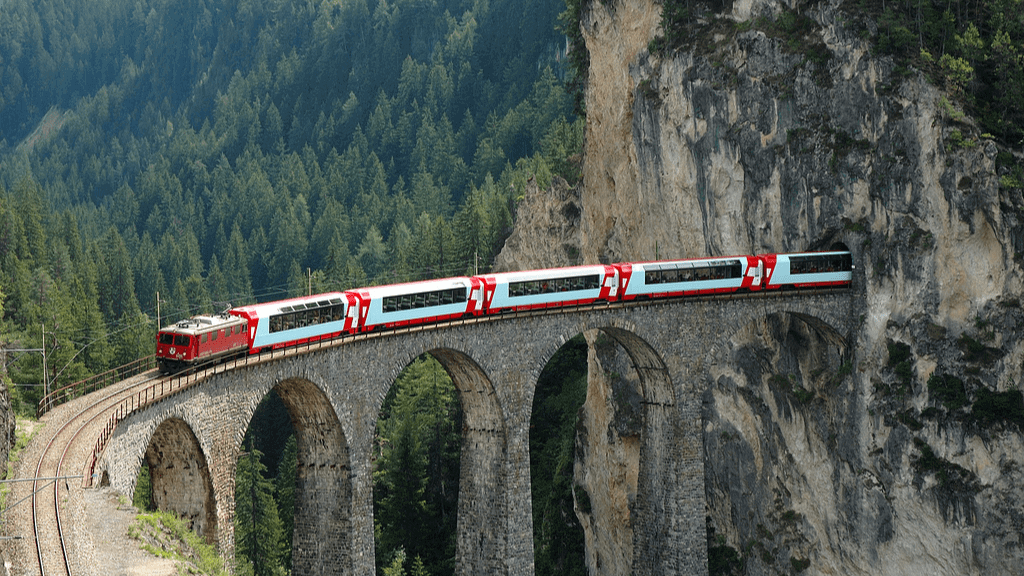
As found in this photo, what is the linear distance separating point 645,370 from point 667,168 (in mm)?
17110

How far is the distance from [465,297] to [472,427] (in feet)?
23.4

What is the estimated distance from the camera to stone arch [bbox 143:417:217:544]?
45656 millimetres

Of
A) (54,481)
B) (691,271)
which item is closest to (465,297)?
(691,271)

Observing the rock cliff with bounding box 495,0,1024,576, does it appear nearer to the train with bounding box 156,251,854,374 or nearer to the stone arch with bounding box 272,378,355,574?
the train with bounding box 156,251,854,374

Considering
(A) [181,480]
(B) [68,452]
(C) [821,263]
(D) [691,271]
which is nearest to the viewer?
(B) [68,452]

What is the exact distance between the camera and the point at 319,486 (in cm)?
5075

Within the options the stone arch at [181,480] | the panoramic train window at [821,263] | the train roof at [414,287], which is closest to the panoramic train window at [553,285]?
the train roof at [414,287]

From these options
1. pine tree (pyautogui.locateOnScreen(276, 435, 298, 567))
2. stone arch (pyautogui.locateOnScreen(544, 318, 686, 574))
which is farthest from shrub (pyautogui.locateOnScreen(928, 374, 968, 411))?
pine tree (pyautogui.locateOnScreen(276, 435, 298, 567))

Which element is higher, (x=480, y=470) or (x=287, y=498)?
(x=480, y=470)

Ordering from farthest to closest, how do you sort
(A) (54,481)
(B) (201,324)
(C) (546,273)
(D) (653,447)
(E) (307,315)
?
(D) (653,447) < (C) (546,273) < (E) (307,315) < (B) (201,324) < (A) (54,481)

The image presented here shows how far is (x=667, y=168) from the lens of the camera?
74312mm

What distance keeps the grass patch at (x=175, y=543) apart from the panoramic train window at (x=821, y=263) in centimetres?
3601

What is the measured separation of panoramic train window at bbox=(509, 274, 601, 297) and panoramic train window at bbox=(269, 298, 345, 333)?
384 inches

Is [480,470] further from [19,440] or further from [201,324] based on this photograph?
[19,440]
